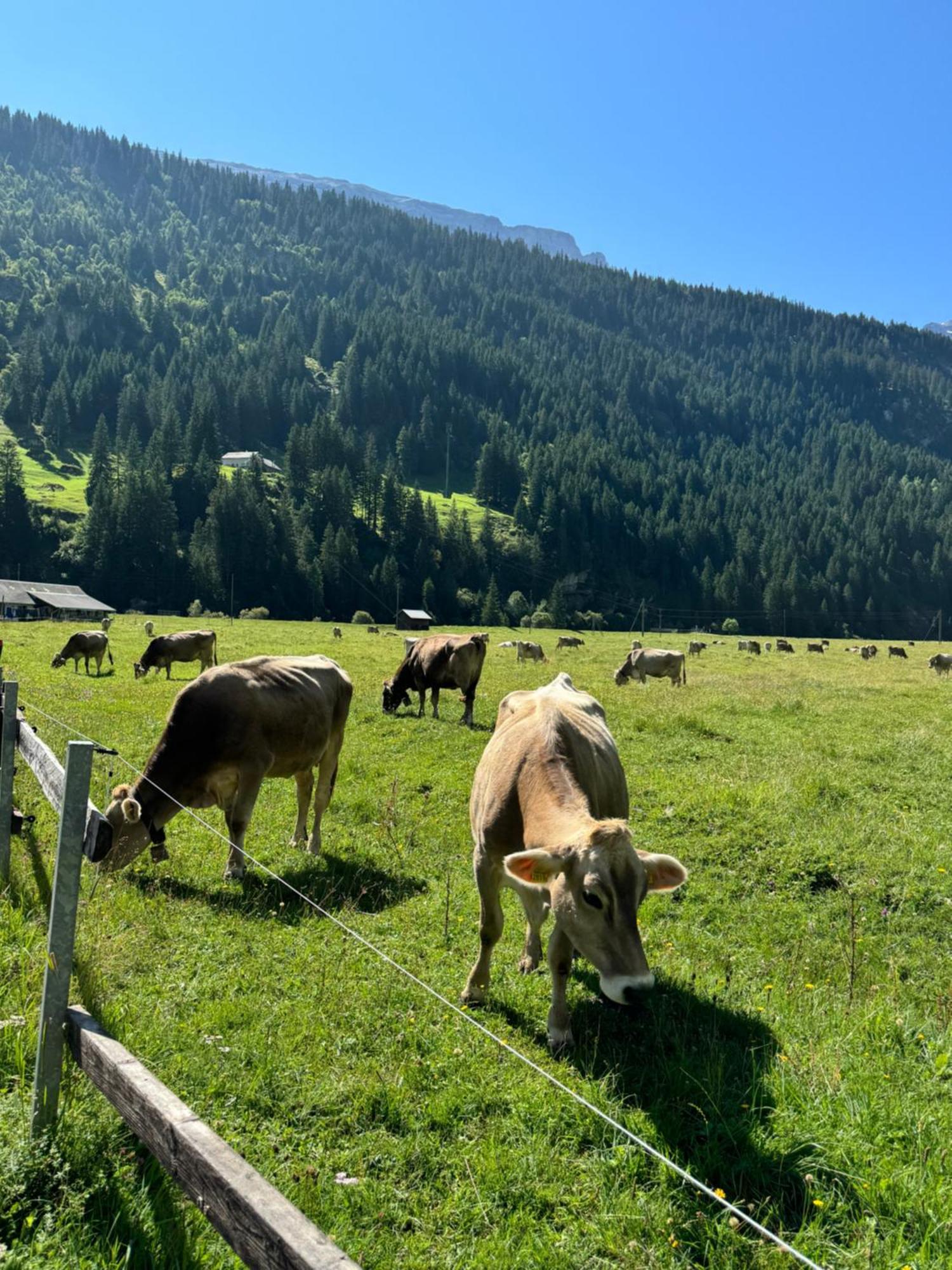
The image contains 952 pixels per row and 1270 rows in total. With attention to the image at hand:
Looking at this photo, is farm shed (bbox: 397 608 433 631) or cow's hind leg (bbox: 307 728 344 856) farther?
farm shed (bbox: 397 608 433 631)

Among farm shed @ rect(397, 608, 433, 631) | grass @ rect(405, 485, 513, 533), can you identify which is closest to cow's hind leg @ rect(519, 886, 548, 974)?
farm shed @ rect(397, 608, 433, 631)

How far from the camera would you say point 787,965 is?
23.6 feet

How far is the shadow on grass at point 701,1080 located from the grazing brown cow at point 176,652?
2535 cm

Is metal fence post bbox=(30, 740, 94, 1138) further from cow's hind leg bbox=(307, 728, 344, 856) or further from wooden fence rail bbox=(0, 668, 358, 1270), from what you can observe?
cow's hind leg bbox=(307, 728, 344, 856)

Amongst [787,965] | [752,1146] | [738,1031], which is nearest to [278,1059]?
[752,1146]

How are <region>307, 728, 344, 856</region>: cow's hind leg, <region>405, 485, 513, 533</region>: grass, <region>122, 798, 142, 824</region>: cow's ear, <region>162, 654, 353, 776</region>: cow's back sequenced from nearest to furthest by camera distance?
<region>122, 798, 142, 824</region>: cow's ear, <region>162, 654, 353, 776</region>: cow's back, <region>307, 728, 344, 856</region>: cow's hind leg, <region>405, 485, 513, 533</region>: grass

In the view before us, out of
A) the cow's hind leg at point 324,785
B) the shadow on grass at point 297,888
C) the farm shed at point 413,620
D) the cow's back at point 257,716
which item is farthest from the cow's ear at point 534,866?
the farm shed at point 413,620

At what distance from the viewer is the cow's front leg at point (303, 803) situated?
33.2 feet

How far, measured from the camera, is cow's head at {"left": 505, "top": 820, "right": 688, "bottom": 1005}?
14.6ft

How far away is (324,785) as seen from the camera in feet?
34.2

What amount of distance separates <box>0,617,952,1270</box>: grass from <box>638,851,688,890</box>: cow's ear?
1.29 meters

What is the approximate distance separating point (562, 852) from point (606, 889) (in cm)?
37

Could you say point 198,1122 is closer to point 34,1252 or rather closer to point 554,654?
point 34,1252

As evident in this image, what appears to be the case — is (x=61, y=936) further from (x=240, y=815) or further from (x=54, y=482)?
(x=54, y=482)
